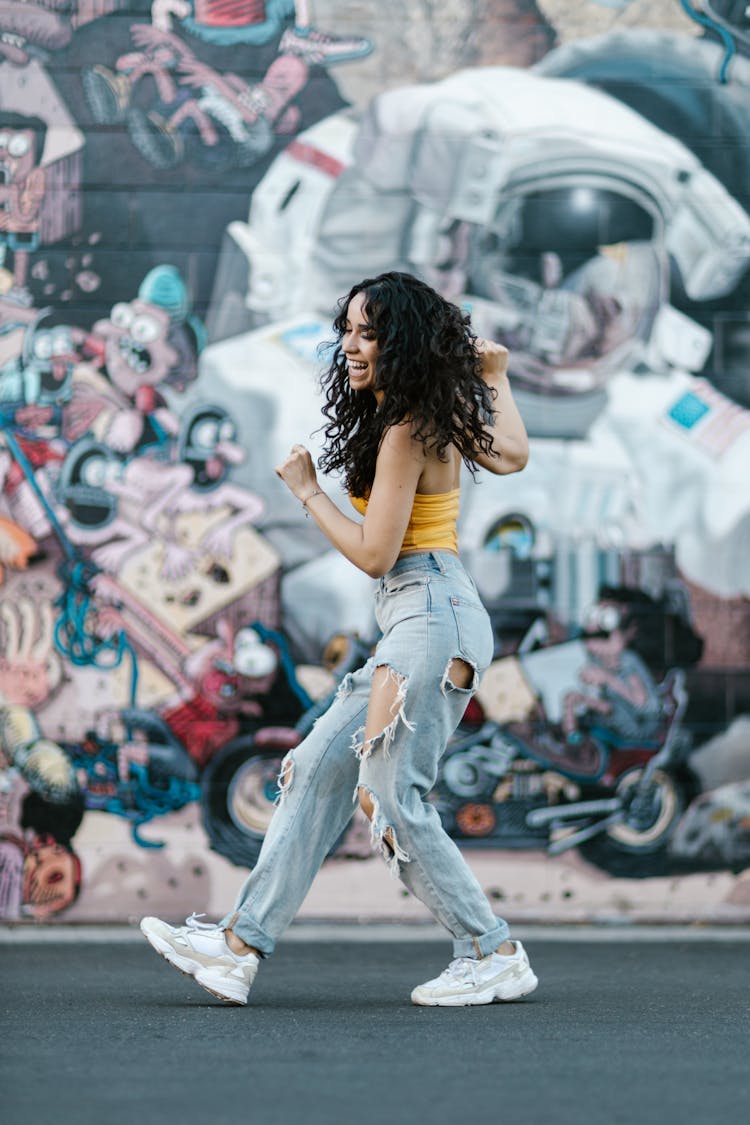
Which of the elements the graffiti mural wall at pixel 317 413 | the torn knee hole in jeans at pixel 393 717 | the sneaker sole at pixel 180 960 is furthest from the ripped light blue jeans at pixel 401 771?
the graffiti mural wall at pixel 317 413

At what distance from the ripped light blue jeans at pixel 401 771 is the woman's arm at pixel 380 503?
0.15 m

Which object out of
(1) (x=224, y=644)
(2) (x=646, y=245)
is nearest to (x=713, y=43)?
(2) (x=646, y=245)

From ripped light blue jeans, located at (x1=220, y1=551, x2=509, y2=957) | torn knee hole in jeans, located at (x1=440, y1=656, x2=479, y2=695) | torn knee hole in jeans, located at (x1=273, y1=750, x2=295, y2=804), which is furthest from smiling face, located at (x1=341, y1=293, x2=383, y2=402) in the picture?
torn knee hole in jeans, located at (x1=273, y1=750, x2=295, y2=804)

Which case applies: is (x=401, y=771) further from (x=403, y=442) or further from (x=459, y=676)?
(x=403, y=442)

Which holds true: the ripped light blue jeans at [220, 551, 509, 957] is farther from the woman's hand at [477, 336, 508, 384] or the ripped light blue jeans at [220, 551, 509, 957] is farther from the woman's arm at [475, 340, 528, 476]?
the woman's hand at [477, 336, 508, 384]

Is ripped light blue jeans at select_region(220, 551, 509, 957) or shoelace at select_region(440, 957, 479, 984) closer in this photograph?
ripped light blue jeans at select_region(220, 551, 509, 957)

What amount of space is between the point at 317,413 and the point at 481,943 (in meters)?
2.94

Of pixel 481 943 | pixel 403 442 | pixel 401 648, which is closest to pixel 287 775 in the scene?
pixel 401 648

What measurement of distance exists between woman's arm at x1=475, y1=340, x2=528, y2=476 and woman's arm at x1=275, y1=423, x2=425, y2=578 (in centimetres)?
27

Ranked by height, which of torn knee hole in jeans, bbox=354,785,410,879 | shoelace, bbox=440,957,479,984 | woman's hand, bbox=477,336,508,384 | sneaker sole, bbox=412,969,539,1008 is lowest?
sneaker sole, bbox=412,969,539,1008

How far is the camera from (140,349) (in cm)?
670

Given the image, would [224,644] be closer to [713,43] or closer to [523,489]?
[523,489]

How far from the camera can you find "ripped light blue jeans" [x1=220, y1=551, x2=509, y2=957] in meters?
4.12

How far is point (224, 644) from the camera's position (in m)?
6.65
